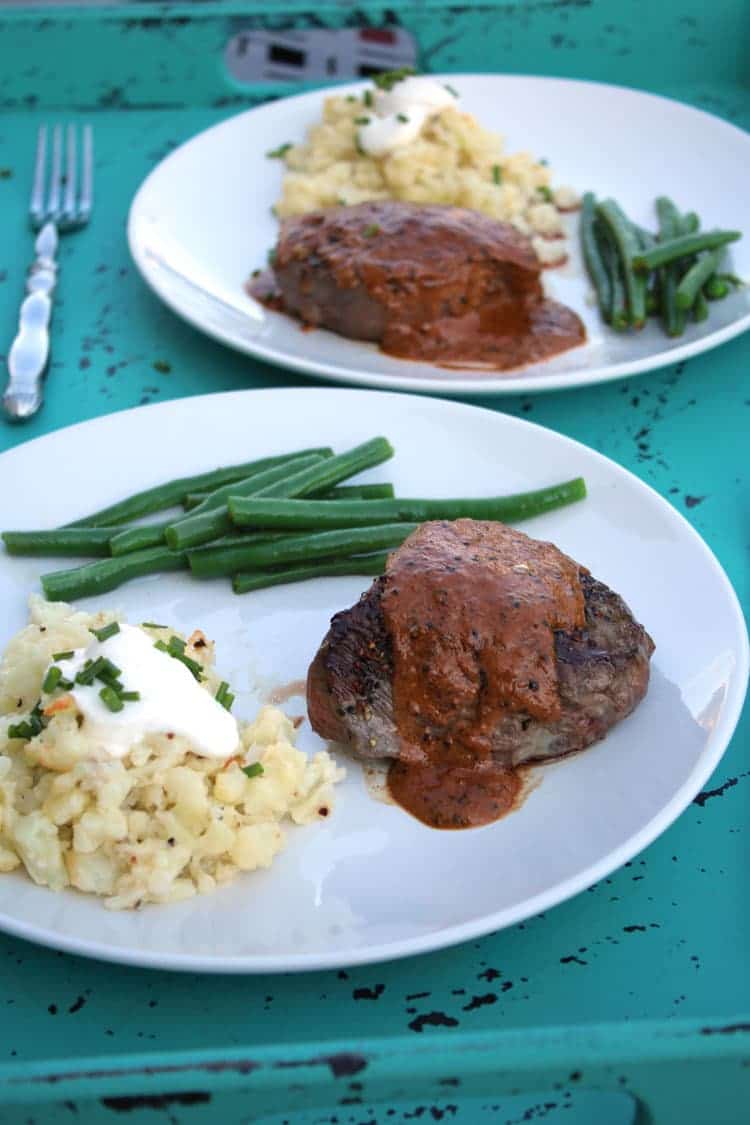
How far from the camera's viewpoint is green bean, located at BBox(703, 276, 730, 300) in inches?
171

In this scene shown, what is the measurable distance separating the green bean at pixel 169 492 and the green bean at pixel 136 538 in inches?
3.8

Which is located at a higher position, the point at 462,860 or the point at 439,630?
the point at 439,630

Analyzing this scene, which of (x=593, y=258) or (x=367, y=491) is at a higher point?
(x=593, y=258)

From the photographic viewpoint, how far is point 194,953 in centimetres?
228

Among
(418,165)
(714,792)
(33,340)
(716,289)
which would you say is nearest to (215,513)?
(33,340)

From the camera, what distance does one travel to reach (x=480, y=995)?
94.2 inches

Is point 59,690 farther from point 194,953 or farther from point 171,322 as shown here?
point 171,322

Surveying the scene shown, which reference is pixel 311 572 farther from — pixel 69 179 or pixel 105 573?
pixel 69 179

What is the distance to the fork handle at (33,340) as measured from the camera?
402 cm

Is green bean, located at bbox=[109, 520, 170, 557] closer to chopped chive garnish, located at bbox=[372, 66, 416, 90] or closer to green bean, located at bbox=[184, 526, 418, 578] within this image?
green bean, located at bbox=[184, 526, 418, 578]

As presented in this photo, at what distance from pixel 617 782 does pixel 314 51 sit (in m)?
4.74

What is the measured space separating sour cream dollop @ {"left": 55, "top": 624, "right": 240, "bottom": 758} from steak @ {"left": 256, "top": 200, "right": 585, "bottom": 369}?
1989 mm

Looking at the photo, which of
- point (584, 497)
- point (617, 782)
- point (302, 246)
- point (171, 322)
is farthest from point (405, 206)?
point (617, 782)

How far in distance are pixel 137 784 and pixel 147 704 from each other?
160mm
